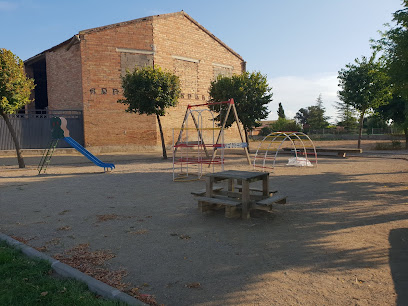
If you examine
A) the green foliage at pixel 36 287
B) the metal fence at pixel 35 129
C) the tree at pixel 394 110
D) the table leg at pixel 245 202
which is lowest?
the green foliage at pixel 36 287

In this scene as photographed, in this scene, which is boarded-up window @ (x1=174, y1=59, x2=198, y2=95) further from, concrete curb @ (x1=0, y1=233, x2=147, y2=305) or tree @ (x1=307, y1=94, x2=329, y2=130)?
tree @ (x1=307, y1=94, x2=329, y2=130)

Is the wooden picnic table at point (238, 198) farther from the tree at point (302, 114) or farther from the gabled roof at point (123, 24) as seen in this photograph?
the tree at point (302, 114)

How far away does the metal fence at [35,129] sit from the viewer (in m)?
20.1

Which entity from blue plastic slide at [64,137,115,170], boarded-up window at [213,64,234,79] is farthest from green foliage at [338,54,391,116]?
blue plastic slide at [64,137,115,170]

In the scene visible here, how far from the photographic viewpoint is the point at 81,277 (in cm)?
322

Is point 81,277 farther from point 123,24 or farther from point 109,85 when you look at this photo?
point 123,24

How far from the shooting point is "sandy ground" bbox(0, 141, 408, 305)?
303 centimetres

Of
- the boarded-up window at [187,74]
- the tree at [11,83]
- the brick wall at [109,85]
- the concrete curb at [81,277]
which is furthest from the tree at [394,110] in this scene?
the concrete curb at [81,277]

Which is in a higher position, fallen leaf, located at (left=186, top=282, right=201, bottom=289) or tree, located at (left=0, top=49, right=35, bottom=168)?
tree, located at (left=0, top=49, right=35, bottom=168)

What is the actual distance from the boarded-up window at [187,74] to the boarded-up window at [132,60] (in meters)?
2.52

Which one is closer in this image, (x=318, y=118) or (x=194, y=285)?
(x=194, y=285)

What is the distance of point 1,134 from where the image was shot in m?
19.9

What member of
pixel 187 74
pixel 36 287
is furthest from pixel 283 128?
pixel 36 287

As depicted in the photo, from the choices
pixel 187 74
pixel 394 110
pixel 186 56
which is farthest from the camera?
pixel 187 74
